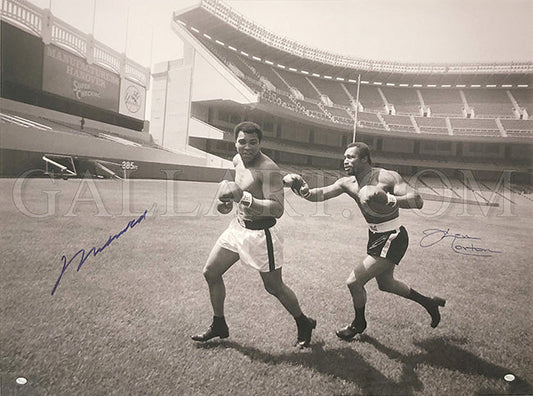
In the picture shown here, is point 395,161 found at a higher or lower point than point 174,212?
higher

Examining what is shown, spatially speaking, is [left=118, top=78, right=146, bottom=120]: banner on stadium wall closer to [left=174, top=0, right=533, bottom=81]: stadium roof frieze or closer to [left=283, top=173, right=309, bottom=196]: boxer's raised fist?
[left=174, top=0, right=533, bottom=81]: stadium roof frieze

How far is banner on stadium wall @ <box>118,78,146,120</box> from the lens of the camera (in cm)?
2061

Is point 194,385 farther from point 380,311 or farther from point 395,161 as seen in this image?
point 395,161

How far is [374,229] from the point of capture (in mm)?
2918

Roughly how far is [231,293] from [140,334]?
108cm

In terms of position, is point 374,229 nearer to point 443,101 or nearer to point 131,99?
point 131,99

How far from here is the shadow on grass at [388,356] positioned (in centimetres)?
212

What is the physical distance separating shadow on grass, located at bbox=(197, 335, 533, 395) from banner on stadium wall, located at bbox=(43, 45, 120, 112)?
14285 millimetres

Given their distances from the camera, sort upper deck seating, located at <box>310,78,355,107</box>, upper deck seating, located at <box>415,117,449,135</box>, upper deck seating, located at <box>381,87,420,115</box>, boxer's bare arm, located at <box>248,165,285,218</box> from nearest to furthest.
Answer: boxer's bare arm, located at <box>248,165,285,218</box> → upper deck seating, located at <box>415,117,449,135</box> → upper deck seating, located at <box>381,87,420,115</box> → upper deck seating, located at <box>310,78,355,107</box>

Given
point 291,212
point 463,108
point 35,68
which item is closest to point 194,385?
point 291,212

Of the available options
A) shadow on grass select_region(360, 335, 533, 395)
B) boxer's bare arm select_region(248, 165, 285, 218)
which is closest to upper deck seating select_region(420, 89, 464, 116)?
shadow on grass select_region(360, 335, 533, 395)

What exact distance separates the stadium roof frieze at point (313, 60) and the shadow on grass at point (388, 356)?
2413 centimetres

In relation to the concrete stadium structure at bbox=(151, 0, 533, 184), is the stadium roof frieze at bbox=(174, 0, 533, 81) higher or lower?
higher

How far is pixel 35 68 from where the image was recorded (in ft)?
46.8
